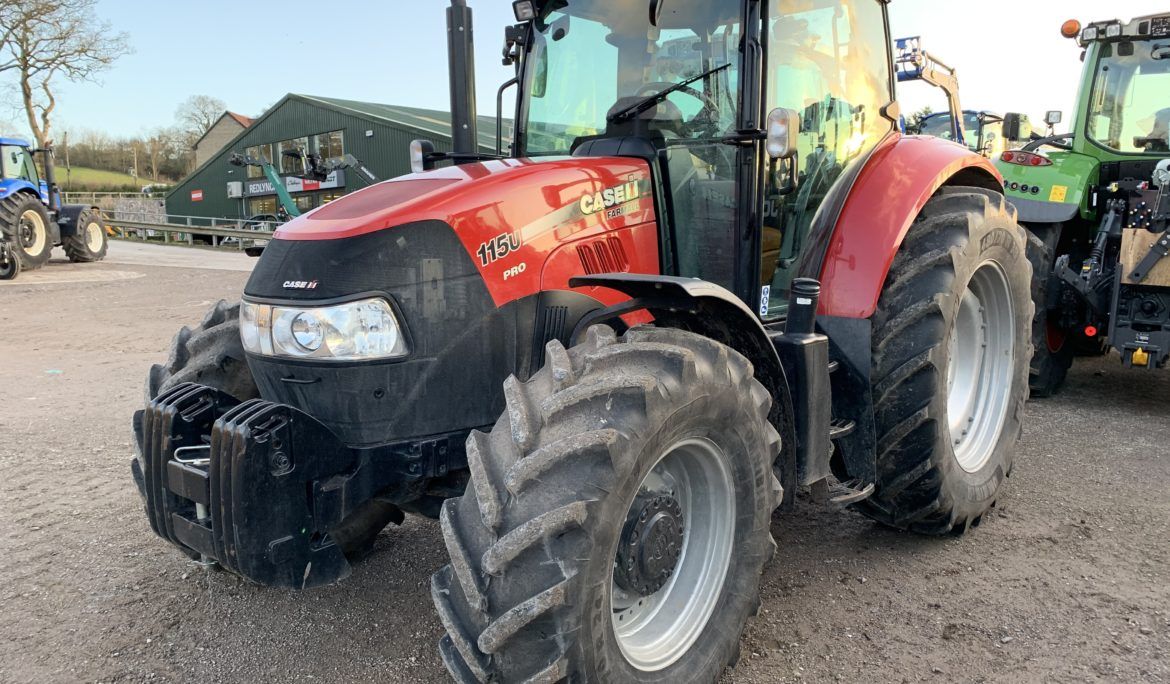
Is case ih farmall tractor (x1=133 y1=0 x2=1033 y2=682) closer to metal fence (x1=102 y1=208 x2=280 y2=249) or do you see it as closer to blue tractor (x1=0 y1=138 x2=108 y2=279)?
blue tractor (x1=0 y1=138 x2=108 y2=279)

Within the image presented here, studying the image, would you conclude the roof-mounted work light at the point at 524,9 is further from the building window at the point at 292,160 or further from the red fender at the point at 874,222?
the building window at the point at 292,160

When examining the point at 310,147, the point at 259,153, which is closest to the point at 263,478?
the point at 310,147

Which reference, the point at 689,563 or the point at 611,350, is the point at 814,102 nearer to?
the point at 611,350

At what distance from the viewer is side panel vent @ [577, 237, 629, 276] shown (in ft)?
8.66

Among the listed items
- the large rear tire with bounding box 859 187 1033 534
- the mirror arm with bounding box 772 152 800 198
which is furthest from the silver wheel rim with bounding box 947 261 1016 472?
the mirror arm with bounding box 772 152 800 198

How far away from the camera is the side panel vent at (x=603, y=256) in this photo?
2.64m

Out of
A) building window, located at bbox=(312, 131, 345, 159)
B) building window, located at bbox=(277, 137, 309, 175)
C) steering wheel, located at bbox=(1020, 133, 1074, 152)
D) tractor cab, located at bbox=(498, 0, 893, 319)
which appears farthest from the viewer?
building window, located at bbox=(277, 137, 309, 175)

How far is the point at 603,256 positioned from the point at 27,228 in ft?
54.5

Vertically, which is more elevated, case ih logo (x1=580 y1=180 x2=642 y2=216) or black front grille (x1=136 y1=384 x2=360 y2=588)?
case ih logo (x1=580 y1=180 x2=642 y2=216)

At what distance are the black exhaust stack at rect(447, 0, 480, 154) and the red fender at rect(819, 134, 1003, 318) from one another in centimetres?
148

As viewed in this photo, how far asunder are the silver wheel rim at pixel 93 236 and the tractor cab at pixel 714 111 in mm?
17203

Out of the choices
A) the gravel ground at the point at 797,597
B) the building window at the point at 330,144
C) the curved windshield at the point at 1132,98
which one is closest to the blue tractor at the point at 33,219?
the gravel ground at the point at 797,597

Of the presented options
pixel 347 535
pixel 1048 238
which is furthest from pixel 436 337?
pixel 1048 238

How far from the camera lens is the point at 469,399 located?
2391 millimetres
